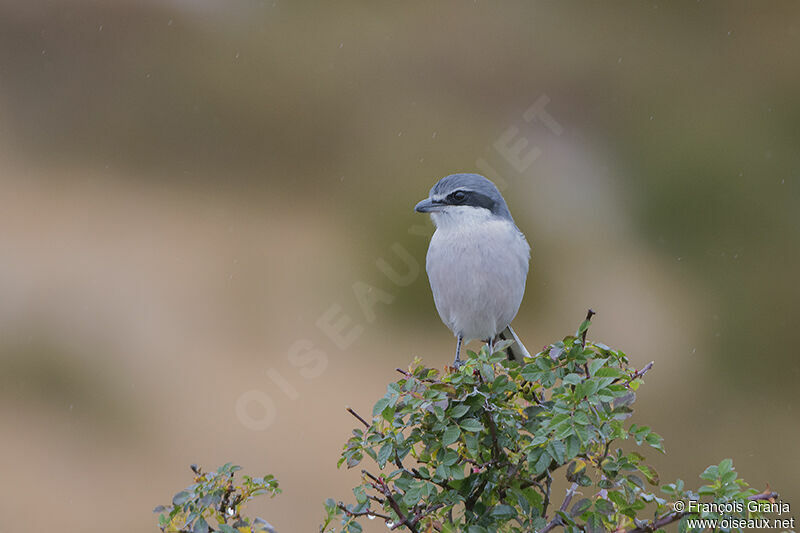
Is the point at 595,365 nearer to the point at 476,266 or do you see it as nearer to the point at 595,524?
the point at 595,524

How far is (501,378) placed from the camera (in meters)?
1.05

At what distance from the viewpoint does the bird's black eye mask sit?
158 centimetres

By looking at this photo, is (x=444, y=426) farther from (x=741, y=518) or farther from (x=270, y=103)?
(x=270, y=103)

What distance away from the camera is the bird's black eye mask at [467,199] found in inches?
62.4

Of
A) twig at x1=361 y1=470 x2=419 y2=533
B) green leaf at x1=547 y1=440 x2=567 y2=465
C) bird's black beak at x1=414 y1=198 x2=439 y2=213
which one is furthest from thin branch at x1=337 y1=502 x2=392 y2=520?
bird's black beak at x1=414 y1=198 x2=439 y2=213

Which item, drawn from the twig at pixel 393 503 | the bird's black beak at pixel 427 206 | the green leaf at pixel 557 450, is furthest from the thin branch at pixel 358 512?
the bird's black beak at pixel 427 206

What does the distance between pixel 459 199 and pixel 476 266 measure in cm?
15

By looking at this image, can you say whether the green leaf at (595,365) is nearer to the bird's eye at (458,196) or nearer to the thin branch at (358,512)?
the thin branch at (358,512)

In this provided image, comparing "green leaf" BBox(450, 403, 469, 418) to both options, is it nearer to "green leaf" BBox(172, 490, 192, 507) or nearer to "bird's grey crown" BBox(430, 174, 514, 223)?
"green leaf" BBox(172, 490, 192, 507)

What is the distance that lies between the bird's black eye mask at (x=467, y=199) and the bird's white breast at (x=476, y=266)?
0.01 metres

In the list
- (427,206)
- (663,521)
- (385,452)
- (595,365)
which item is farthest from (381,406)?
(427,206)

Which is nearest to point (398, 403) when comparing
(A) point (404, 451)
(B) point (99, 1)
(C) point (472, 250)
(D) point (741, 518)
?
(A) point (404, 451)

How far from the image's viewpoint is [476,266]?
1634 mm

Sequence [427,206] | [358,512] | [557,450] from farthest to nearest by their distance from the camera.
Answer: [427,206] < [358,512] < [557,450]
